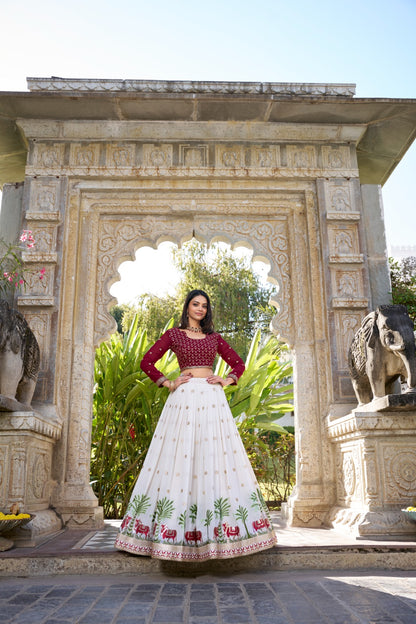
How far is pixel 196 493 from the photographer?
11.1 ft

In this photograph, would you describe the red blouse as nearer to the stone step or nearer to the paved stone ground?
the stone step

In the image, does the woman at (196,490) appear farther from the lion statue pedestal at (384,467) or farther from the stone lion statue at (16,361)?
the stone lion statue at (16,361)

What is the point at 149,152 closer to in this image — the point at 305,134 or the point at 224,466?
the point at 305,134

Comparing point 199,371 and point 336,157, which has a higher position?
point 336,157

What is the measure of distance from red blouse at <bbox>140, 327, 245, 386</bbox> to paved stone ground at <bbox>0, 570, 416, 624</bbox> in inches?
50.6

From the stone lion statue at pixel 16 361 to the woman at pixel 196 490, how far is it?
115cm

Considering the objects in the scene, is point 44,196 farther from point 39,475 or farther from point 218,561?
point 218,561

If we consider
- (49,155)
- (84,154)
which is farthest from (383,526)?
(49,155)

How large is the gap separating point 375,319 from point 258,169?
2.07m

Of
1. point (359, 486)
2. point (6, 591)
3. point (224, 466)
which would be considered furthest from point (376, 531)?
point (6, 591)

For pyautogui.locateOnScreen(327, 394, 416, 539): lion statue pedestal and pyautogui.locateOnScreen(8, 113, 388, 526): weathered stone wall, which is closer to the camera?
pyautogui.locateOnScreen(327, 394, 416, 539): lion statue pedestal

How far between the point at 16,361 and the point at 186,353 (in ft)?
4.41

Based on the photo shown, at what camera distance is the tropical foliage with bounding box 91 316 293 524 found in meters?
6.12

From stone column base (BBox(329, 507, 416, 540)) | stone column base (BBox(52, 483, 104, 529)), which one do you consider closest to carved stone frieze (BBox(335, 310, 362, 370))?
stone column base (BBox(329, 507, 416, 540))
